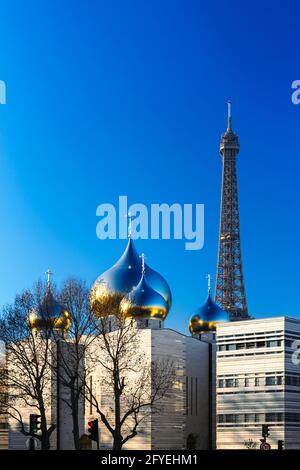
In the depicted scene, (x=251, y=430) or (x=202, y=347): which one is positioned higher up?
(x=202, y=347)

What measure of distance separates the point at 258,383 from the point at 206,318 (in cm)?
1056

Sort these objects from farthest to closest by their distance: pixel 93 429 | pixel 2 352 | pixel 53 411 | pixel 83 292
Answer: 1. pixel 53 411
2. pixel 2 352
3. pixel 83 292
4. pixel 93 429

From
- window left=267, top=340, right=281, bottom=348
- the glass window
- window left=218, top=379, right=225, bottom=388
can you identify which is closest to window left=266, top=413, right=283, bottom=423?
the glass window

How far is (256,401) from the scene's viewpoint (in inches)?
1881

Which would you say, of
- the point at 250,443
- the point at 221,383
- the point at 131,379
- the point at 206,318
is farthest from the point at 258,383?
the point at 206,318

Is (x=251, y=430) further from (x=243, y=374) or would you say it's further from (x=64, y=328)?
(x=64, y=328)

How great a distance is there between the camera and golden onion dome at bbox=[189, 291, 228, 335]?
189ft

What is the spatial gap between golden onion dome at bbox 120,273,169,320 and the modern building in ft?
15.8

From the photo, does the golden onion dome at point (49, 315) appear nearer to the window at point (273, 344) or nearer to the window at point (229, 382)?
the window at point (229, 382)

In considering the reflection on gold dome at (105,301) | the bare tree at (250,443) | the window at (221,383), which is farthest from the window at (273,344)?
the reflection on gold dome at (105,301)

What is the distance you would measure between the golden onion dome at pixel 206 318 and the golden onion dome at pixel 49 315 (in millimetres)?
12770
